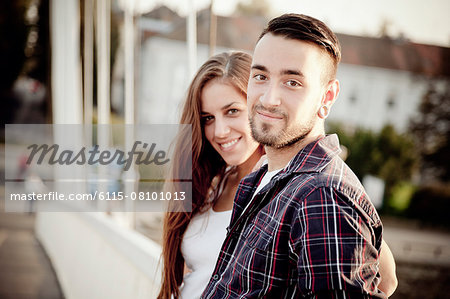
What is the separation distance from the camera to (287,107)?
40.1 inches

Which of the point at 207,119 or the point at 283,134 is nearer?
the point at 283,134

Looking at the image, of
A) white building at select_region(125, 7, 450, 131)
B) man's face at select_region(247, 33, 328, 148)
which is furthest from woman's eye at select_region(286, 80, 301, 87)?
white building at select_region(125, 7, 450, 131)

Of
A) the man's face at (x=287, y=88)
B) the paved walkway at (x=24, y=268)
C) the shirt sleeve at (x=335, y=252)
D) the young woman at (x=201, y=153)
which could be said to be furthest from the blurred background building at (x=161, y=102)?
the shirt sleeve at (x=335, y=252)

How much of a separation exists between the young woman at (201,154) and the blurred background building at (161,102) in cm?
51

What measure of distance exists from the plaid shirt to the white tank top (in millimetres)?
408

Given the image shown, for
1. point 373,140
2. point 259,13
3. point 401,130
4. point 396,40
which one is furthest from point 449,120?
point 259,13

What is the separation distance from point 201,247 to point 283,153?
1.98 feet

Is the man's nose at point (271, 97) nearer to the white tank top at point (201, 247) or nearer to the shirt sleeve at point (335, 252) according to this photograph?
the shirt sleeve at point (335, 252)

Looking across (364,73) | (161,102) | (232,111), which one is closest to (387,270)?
(232,111)

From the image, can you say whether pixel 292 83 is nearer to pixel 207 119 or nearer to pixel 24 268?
pixel 207 119

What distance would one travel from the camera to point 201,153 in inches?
68.2

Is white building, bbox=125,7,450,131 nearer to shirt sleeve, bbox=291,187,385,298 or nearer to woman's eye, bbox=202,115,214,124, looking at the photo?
woman's eye, bbox=202,115,214,124

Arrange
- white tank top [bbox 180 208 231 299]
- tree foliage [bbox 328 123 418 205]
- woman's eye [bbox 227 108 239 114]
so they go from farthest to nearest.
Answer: tree foliage [bbox 328 123 418 205]
woman's eye [bbox 227 108 239 114]
white tank top [bbox 180 208 231 299]

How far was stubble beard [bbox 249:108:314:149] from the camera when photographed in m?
1.04
